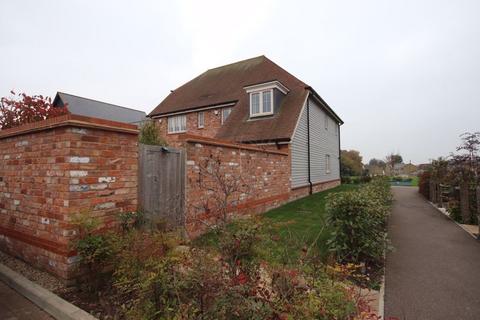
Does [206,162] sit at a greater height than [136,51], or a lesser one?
lesser

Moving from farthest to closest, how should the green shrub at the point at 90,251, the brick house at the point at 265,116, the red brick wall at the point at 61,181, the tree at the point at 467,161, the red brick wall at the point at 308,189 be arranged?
the brick house at the point at 265,116
the red brick wall at the point at 308,189
the tree at the point at 467,161
the red brick wall at the point at 61,181
the green shrub at the point at 90,251

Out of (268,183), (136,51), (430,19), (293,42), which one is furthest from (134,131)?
(293,42)

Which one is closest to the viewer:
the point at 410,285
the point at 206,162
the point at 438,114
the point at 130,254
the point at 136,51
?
the point at 130,254

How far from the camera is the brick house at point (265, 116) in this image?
12.5 meters

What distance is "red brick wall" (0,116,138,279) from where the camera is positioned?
3.36m

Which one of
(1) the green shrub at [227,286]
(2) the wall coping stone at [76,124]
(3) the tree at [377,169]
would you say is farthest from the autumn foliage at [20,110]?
(3) the tree at [377,169]

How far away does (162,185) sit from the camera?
508cm

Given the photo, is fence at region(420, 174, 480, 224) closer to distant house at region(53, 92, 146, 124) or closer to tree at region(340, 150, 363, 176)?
tree at region(340, 150, 363, 176)

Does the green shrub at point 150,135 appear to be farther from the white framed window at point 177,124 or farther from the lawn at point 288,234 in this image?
the lawn at point 288,234

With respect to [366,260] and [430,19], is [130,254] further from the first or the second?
[430,19]

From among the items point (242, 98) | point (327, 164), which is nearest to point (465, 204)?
point (327, 164)

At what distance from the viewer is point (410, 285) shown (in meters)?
3.97

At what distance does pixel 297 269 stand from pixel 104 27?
11.5 m

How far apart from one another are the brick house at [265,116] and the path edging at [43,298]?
19.7 ft
